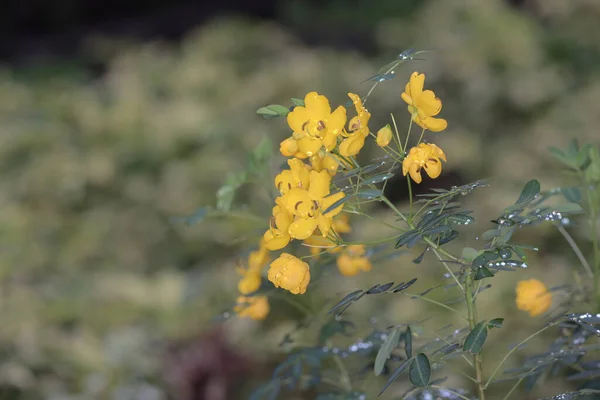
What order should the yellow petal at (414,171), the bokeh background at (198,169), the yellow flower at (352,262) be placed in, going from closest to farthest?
the yellow petal at (414,171) < the yellow flower at (352,262) < the bokeh background at (198,169)

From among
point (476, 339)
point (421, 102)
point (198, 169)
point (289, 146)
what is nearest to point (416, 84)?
point (421, 102)

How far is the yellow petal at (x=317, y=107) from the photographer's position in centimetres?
66

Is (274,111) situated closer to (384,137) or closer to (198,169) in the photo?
(384,137)

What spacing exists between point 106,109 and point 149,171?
41 centimetres

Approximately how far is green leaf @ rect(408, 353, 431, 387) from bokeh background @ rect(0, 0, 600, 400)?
1.34 ft

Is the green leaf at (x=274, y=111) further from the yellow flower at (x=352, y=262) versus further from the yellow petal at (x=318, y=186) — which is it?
the yellow flower at (x=352, y=262)

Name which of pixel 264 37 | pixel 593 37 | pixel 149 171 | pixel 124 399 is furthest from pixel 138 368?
pixel 593 37

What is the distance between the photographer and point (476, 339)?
25.2 inches

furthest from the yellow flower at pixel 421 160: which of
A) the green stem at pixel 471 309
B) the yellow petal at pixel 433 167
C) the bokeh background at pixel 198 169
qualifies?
the bokeh background at pixel 198 169

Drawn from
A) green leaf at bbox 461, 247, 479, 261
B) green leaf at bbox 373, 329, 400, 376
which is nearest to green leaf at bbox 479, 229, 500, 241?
green leaf at bbox 461, 247, 479, 261

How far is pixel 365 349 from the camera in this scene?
0.86 m

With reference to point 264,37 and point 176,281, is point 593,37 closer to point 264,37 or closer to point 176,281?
point 264,37

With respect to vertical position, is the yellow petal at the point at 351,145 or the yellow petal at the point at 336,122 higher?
the yellow petal at the point at 336,122

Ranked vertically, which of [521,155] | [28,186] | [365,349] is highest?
[365,349]
